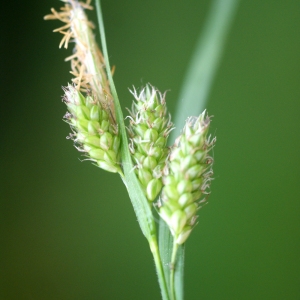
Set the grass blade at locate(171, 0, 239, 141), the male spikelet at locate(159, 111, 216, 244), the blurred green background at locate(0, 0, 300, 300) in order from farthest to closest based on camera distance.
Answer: the blurred green background at locate(0, 0, 300, 300), the grass blade at locate(171, 0, 239, 141), the male spikelet at locate(159, 111, 216, 244)

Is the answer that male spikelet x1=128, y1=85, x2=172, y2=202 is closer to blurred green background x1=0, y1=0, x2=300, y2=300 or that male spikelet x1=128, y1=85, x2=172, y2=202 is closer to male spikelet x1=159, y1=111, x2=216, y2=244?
male spikelet x1=159, y1=111, x2=216, y2=244

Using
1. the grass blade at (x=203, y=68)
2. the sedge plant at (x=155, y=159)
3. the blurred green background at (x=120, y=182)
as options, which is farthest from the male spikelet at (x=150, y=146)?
the blurred green background at (x=120, y=182)

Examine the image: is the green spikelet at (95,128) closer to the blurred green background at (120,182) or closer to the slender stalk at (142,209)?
the slender stalk at (142,209)

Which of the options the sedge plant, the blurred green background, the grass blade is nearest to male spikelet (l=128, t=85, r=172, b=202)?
the sedge plant

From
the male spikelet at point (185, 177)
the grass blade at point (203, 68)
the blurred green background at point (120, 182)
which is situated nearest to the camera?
the male spikelet at point (185, 177)

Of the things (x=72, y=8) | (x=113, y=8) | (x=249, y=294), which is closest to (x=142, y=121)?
(x=72, y=8)

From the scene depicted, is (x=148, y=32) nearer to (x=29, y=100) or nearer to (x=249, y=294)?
(x=29, y=100)

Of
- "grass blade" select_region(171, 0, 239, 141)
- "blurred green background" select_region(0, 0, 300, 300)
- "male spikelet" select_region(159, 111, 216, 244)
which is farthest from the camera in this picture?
"blurred green background" select_region(0, 0, 300, 300)
